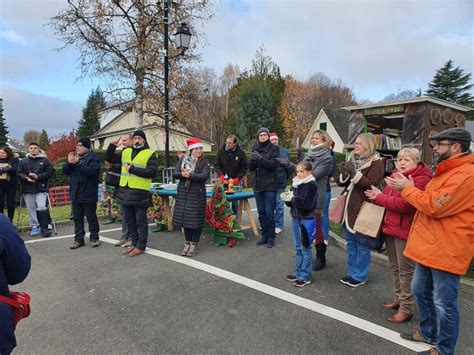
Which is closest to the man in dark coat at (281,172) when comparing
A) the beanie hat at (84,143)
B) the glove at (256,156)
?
the glove at (256,156)

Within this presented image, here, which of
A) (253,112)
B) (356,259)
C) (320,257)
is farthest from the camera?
(253,112)

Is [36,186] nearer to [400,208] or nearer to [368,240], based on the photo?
[368,240]

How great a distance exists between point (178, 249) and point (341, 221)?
2971mm

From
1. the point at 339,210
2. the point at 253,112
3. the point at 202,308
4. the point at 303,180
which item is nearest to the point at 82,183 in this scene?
the point at 202,308

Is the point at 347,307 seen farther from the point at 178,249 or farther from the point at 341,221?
the point at 178,249

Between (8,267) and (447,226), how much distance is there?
3.00 metres

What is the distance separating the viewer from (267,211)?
6012 mm

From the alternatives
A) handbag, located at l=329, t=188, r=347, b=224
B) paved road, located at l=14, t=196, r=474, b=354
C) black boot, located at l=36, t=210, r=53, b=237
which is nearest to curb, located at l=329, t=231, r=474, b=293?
paved road, located at l=14, t=196, r=474, b=354

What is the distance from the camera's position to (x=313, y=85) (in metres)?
49.4

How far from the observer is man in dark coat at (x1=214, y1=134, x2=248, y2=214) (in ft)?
22.4

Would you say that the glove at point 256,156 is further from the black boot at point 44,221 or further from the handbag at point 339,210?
the black boot at point 44,221

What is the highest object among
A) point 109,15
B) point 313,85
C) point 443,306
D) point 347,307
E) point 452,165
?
point 313,85

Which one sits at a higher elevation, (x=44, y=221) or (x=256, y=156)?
(x=256, y=156)

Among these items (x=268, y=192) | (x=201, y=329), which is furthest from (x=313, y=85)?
(x=201, y=329)
